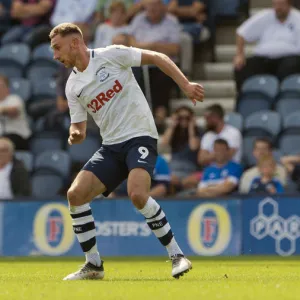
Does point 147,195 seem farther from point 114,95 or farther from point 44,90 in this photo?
point 44,90

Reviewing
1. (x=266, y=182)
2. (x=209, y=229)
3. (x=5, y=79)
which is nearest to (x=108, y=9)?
(x=5, y=79)

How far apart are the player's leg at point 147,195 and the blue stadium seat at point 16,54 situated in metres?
9.56

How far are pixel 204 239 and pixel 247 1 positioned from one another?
6.16 m

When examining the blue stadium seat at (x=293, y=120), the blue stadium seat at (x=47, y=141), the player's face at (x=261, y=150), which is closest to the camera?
the player's face at (x=261, y=150)

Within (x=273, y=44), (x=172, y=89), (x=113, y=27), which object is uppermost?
(x=113, y=27)

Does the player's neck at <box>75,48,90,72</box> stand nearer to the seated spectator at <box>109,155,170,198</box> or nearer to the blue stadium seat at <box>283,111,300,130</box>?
the seated spectator at <box>109,155,170,198</box>

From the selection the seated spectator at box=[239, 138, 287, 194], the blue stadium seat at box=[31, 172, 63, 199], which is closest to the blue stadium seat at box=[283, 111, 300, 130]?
the seated spectator at box=[239, 138, 287, 194]

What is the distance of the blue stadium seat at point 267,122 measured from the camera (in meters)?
15.2

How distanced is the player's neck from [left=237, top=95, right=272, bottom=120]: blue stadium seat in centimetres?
728

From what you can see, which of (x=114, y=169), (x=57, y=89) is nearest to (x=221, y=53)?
(x=57, y=89)

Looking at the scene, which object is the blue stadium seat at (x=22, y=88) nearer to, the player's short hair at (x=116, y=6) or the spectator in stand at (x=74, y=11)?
the spectator in stand at (x=74, y=11)

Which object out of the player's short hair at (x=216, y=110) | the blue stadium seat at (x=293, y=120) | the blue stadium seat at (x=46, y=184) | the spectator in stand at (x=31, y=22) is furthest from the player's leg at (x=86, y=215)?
the spectator in stand at (x=31, y=22)

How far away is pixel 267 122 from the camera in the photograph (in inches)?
600

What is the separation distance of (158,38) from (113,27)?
30.7 inches
